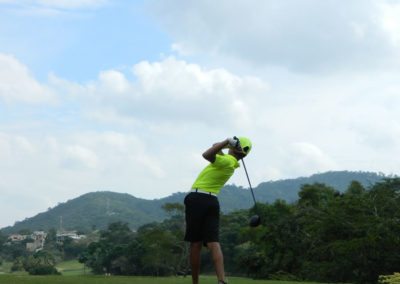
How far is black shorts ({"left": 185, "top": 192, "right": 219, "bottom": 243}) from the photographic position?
6.94m

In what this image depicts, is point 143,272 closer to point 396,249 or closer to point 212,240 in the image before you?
point 396,249

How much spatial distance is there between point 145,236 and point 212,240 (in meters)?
62.3

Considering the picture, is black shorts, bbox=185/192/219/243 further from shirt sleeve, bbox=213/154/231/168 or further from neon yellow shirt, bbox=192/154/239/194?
shirt sleeve, bbox=213/154/231/168

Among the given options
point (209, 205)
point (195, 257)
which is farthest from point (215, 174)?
point (195, 257)

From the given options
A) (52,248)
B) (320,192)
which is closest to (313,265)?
(320,192)

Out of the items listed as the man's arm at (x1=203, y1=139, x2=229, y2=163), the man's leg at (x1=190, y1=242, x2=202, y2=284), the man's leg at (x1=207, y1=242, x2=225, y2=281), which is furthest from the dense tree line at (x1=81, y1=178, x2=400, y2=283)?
the man's arm at (x1=203, y1=139, x2=229, y2=163)

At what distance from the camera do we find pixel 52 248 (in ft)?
383

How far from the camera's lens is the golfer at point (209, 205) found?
6906 mm

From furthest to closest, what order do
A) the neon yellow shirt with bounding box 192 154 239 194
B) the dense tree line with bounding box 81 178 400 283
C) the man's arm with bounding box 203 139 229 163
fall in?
the dense tree line with bounding box 81 178 400 283 < the neon yellow shirt with bounding box 192 154 239 194 < the man's arm with bounding box 203 139 229 163

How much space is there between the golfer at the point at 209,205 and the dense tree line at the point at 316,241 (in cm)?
1877

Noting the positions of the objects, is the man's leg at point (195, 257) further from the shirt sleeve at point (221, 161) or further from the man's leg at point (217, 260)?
the shirt sleeve at point (221, 161)

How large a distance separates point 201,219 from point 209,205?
0.18m

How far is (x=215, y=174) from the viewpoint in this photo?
7.10 metres

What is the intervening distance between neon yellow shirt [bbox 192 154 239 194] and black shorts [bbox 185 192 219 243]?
136 mm
